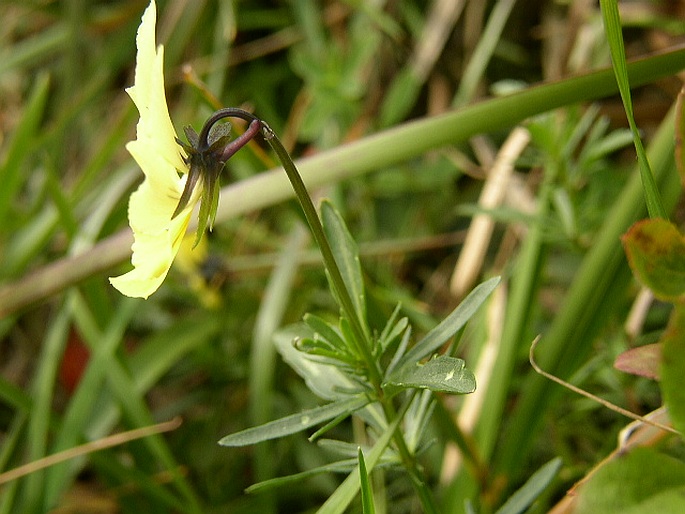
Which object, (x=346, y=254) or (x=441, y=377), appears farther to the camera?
(x=346, y=254)

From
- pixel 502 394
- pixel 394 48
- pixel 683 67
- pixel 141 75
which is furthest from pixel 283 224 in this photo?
pixel 141 75

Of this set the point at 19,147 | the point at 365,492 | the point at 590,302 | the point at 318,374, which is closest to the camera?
the point at 365,492

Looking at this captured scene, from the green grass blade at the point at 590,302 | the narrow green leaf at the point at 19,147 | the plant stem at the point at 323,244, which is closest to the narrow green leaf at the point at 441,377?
the plant stem at the point at 323,244

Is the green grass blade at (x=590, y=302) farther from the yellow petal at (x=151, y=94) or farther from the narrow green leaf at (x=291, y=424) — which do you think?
the yellow petal at (x=151, y=94)

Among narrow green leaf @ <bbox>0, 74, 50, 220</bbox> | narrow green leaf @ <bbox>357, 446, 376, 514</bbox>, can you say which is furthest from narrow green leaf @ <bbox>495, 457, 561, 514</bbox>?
narrow green leaf @ <bbox>0, 74, 50, 220</bbox>

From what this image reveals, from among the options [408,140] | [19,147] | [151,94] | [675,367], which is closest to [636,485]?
[675,367]

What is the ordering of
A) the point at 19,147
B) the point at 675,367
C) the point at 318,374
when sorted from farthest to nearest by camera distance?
1. the point at 19,147
2. the point at 318,374
3. the point at 675,367

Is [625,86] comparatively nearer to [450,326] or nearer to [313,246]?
[450,326]
